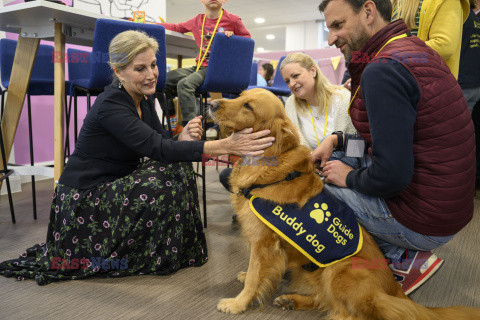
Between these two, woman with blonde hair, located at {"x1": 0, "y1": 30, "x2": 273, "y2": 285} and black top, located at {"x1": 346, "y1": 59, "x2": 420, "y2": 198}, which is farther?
woman with blonde hair, located at {"x1": 0, "y1": 30, "x2": 273, "y2": 285}

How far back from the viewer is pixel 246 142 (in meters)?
1.46

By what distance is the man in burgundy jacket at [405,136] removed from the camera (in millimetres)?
1070

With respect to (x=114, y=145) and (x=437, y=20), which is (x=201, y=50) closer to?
(x=114, y=145)

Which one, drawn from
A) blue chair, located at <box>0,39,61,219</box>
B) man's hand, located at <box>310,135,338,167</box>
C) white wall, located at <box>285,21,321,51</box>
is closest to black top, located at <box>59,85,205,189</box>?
man's hand, located at <box>310,135,338,167</box>

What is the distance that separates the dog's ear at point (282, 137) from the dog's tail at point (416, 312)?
0.70 metres

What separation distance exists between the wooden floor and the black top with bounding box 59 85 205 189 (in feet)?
1.75

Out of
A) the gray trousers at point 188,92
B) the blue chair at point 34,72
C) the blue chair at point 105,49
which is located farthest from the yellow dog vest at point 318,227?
the blue chair at point 34,72

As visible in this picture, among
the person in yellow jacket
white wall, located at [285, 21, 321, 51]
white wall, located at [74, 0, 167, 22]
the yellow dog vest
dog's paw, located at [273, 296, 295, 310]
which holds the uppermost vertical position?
white wall, located at [285, 21, 321, 51]

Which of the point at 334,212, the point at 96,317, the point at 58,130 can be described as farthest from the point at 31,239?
the point at 334,212

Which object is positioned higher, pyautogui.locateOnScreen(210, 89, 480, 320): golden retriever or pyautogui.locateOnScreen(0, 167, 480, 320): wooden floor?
pyautogui.locateOnScreen(210, 89, 480, 320): golden retriever

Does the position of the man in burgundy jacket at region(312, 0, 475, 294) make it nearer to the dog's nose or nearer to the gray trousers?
the dog's nose

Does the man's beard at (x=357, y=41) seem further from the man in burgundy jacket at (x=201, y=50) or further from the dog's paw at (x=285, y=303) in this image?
the man in burgundy jacket at (x=201, y=50)

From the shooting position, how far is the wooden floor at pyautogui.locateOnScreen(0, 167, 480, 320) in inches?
55.4

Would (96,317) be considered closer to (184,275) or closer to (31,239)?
(184,275)
